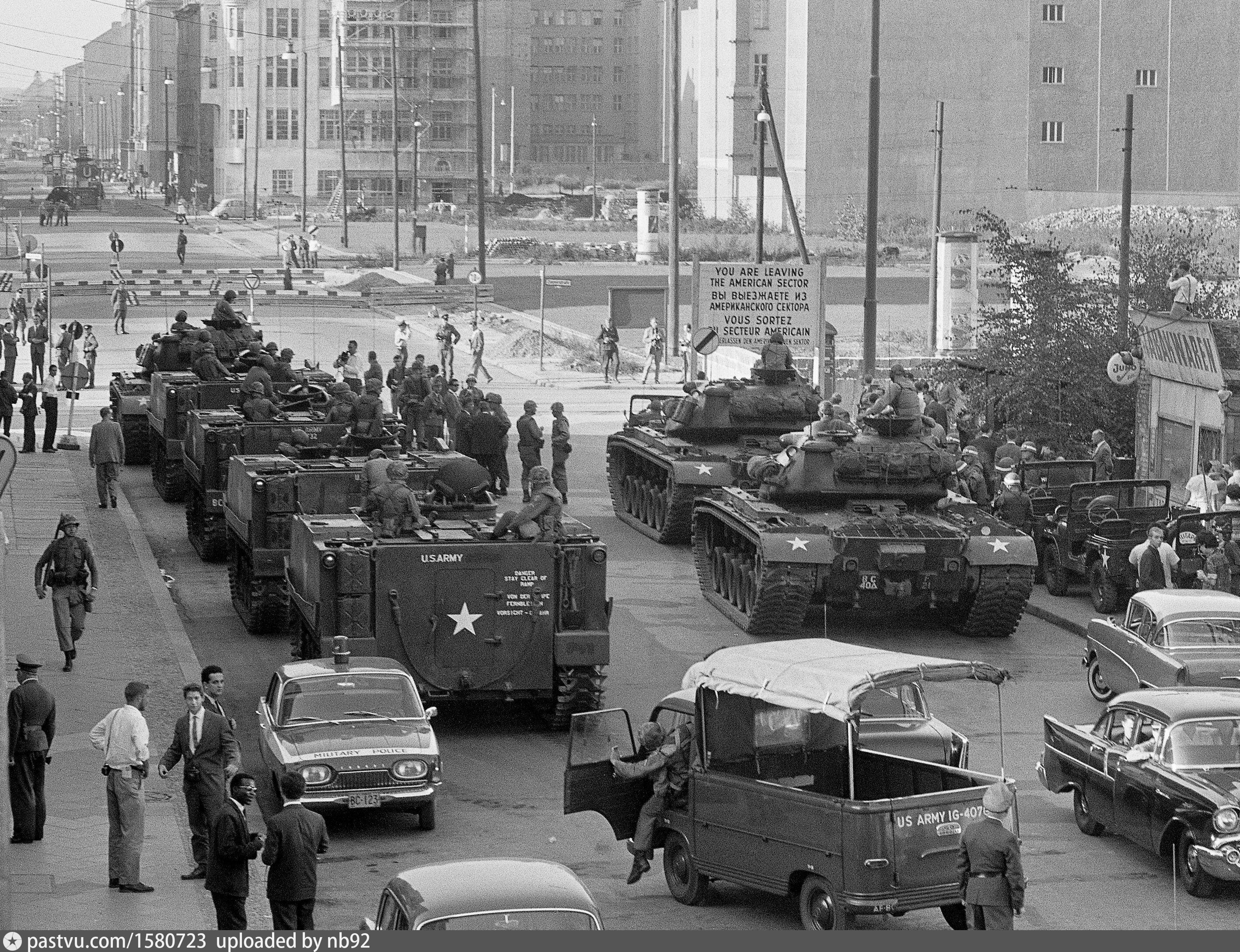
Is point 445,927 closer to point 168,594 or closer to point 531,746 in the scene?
point 531,746

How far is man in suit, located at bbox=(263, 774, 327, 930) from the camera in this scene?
11.6 m

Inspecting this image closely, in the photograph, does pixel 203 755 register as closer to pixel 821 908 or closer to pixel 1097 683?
pixel 821 908

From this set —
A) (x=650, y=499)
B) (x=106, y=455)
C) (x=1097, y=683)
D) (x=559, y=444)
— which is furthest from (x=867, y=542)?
(x=106, y=455)

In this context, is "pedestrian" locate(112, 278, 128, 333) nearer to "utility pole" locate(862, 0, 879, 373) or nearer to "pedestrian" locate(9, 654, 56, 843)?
"utility pole" locate(862, 0, 879, 373)

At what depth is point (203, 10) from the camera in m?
150

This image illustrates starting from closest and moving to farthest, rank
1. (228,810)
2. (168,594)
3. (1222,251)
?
(228,810), (168,594), (1222,251)

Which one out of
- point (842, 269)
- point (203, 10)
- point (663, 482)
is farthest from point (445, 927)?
point (203, 10)

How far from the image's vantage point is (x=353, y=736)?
15125 mm

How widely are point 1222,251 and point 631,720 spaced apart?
52505mm

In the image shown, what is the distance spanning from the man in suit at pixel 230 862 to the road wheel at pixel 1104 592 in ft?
43.9

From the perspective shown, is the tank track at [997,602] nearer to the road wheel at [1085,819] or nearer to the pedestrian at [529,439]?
the road wheel at [1085,819]

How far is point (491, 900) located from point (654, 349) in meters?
39.8

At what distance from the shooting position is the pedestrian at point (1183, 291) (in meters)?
29.2

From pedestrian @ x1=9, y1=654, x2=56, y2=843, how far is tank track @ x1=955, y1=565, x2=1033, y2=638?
1046 cm
